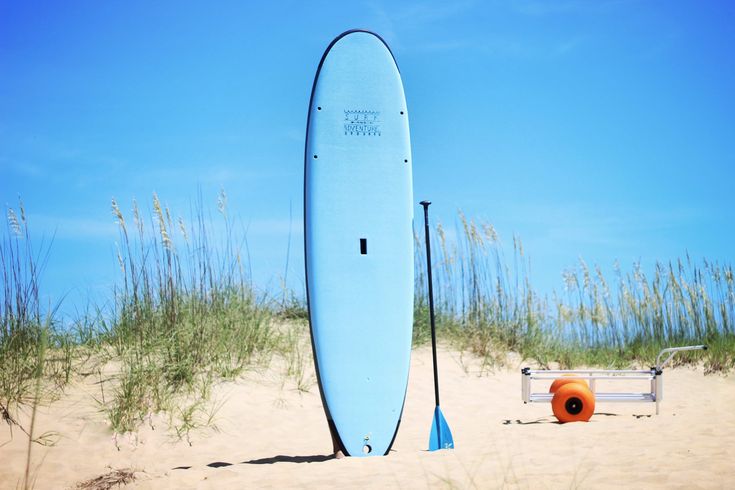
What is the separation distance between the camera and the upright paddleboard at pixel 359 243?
3732mm

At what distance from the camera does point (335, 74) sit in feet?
12.9

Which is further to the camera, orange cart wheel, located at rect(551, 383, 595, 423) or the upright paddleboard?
orange cart wheel, located at rect(551, 383, 595, 423)

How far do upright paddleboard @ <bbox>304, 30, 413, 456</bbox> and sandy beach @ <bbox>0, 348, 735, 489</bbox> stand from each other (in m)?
0.35

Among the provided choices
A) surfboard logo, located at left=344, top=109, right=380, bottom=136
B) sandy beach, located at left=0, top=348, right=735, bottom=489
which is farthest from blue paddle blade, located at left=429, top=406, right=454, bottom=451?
surfboard logo, located at left=344, top=109, right=380, bottom=136

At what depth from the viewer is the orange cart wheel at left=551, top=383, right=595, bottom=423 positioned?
451 cm

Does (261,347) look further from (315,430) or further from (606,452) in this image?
(606,452)

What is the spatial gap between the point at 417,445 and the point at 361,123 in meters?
1.94

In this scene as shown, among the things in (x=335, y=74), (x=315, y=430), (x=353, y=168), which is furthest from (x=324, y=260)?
(x=315, y=430)

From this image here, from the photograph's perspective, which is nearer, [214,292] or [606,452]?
[606,452]

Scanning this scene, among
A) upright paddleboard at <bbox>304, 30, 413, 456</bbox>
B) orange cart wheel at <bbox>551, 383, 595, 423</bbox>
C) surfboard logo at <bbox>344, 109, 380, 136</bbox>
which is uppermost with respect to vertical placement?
surfboard logo at <bbox>344, 109, 380, 136</bbox>

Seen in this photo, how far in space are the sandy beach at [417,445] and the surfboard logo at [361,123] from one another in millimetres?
1752

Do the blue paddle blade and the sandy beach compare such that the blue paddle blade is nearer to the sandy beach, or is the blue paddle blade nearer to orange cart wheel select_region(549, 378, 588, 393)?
the sandy beach

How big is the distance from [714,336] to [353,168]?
16.5 ft

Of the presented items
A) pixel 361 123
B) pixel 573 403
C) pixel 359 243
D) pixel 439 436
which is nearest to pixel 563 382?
pixel 573 403
